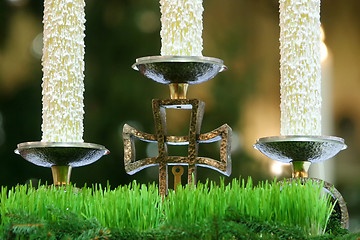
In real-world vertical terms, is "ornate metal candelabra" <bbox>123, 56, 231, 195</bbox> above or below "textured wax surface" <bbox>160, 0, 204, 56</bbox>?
below

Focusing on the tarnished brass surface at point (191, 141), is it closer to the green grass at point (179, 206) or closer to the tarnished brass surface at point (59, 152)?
the tarnished brass surface at point (59, 152)

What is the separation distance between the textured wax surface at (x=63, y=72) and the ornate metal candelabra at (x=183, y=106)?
159 mm

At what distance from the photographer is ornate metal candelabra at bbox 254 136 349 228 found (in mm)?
1147

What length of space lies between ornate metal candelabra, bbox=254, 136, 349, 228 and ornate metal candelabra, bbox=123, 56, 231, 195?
0.30ft

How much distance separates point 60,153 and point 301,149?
488 mm

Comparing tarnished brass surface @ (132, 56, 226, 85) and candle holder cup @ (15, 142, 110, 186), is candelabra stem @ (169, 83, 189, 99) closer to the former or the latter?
tarnished brass surface @ (132, 56, 226, 85)

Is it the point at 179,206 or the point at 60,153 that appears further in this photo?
the point at 60,153

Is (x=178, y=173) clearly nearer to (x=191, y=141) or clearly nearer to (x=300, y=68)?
(x=191, y=141)

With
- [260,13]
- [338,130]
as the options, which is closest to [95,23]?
[260,13]

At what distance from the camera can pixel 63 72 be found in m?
1.26

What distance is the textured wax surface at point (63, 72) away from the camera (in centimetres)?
123

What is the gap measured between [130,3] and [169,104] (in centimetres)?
184

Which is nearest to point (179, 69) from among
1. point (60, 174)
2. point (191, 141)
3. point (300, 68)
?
point (191, 141)

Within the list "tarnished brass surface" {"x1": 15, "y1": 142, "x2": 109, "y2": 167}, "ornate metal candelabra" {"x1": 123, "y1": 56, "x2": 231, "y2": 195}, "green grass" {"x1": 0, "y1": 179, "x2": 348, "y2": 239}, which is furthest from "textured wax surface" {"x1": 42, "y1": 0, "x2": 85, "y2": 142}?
"green grass" {"x1": 0, "y1": 179, "x2": 348, "y2": 239}
